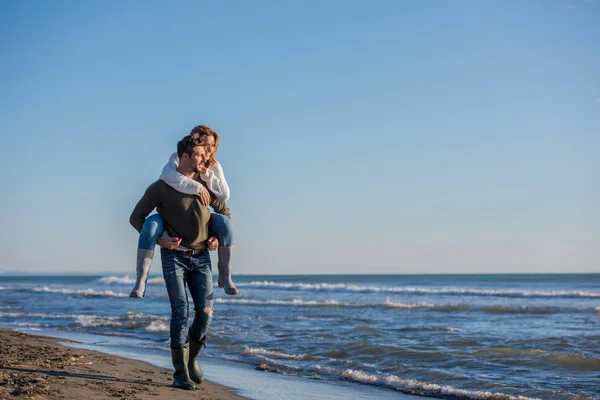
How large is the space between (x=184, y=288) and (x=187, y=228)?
0.49m

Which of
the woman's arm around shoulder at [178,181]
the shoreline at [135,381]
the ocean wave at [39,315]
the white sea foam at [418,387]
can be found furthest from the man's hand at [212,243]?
the ocean wave at [39,315]

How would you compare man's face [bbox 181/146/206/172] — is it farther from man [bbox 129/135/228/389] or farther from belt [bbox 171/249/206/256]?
belt [bbox 171/249/206/256]

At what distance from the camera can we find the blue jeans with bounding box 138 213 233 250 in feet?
15.0

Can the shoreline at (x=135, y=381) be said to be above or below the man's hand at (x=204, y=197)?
below

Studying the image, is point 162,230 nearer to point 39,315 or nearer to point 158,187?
point 158,187

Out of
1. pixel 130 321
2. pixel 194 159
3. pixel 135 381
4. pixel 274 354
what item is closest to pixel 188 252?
pixel 194 159

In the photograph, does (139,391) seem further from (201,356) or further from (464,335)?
(464,335)

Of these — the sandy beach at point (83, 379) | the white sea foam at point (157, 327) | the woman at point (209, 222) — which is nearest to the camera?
the sandy beach at point (83, 379)

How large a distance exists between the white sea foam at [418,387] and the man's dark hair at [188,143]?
11.3 feet

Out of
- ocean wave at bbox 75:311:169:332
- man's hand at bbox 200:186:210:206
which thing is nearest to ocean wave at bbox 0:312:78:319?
ocean wave at bbox 75:311:169:332

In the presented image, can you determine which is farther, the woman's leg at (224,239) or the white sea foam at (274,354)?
the white sea foam at (274,354)

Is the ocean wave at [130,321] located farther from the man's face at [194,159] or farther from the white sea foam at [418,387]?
the man's face at [194,159]

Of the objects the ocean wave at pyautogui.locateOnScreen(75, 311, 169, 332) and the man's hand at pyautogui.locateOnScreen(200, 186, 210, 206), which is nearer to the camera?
the man's hand at pyautogui.locateOnScreen(200, 186, 210, 206)

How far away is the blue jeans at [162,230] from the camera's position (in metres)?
4.56
